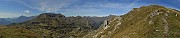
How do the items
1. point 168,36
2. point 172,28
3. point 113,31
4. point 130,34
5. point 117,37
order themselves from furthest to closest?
point 113,31 < point 117,37 < point 130,34 < point 172,28 < point 168,36

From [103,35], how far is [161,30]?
58.0 metres

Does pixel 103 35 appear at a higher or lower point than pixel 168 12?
lower

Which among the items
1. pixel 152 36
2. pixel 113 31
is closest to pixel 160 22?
pixel 152 36

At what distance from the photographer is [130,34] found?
144000 mm

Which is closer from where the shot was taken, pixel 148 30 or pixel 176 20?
pixel 148 30

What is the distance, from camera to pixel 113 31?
18075cm

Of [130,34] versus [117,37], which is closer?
[130,34]

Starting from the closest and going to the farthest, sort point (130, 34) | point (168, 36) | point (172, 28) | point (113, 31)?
point (168, 36) → point (172, 28) → point (130, 34) → point (113, 31)

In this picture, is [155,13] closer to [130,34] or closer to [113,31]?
[130,34]

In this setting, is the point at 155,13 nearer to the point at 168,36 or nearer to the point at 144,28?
the point at 144,28

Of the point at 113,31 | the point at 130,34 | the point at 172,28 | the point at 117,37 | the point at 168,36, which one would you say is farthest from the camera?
the point at 113,31

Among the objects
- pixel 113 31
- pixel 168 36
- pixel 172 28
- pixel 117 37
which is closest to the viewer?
pixel 168 36

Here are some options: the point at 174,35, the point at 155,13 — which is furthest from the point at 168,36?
the point at 155,13

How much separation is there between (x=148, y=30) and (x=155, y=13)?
24.1 m
